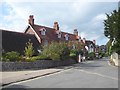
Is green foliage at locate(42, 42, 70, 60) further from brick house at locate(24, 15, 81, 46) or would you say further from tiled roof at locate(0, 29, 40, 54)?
brick house at locate(24, 15, 81, 46)

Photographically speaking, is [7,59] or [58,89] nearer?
[58,89]

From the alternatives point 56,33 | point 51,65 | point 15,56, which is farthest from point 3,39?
point 56,33

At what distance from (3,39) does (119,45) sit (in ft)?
66.2

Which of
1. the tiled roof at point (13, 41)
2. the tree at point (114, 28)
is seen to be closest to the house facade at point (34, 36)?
the tiled roof at point (13, 41)

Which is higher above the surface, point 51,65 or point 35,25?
point 35,25

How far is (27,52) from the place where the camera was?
155 feet

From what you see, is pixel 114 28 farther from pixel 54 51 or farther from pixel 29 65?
pixel 29 65

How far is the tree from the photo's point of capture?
4484 centimetres

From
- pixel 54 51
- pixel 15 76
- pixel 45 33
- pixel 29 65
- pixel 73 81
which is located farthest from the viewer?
pixel 45 33

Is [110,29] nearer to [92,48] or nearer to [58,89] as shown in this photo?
[58,89]

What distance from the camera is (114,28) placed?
45156 mm

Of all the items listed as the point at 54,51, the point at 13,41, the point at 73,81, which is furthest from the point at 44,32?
the point at 73,81

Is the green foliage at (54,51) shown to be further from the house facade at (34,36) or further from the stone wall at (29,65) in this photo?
the house facade at (34,36)

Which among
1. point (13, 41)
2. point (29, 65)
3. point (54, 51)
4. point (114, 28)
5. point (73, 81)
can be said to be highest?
point (114, 28)
